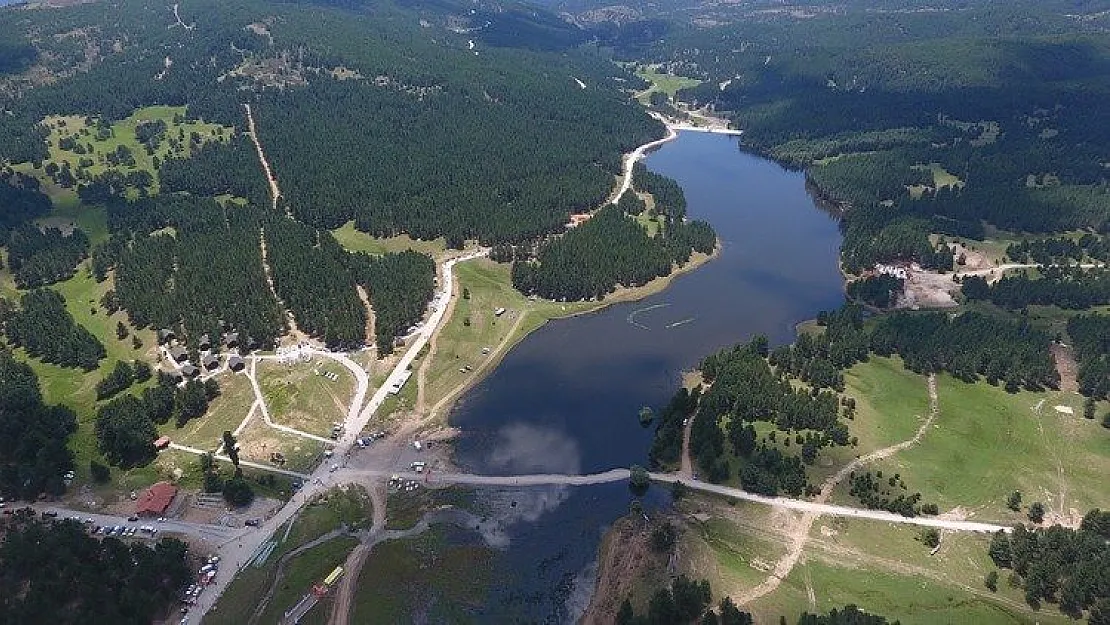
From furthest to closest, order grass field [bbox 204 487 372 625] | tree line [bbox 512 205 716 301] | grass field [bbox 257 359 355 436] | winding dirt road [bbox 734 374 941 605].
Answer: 1. tree line [bbox 512 205 716 301]
2. grass field [bbox 257 359 355 436]
3. winding dirt road [bbox 734 374 941 605]
4. grass field [bbox 204 487 372 625]

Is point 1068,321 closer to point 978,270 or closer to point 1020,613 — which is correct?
point 978,270

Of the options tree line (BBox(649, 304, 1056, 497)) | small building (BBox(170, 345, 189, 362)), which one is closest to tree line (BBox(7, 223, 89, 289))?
small building (BBox(170, 345, 189, 362))

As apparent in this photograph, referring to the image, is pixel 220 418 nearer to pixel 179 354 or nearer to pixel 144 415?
pixel 144 415

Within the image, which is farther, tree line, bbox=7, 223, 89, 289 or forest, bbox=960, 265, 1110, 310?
tree line, bbox=7, 223, 89, 289

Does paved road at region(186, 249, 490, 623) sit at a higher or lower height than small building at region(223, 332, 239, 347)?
higher

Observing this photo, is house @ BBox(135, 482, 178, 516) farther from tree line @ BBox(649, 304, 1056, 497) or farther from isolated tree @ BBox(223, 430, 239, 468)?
tree line @ BBox(649, 304, 1056, 497)

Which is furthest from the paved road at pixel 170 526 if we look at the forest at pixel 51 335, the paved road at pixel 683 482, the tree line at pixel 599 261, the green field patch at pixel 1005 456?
the green field patch at pixel 1005 456

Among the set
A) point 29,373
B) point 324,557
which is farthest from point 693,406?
point 29,373
